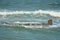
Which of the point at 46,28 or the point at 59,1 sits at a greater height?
the point at 59,1

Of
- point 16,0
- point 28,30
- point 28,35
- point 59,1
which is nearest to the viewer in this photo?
point 28,35

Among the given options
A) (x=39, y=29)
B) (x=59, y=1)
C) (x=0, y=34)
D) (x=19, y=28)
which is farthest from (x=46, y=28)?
(x=59, y=1)

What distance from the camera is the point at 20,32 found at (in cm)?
1648

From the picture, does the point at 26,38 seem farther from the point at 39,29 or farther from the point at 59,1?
the point at 59,1

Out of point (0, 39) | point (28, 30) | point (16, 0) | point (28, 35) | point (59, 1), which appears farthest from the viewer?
point (16, 0)

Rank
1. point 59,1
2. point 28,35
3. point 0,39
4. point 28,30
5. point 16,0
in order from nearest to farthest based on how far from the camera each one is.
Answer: point 0,39 → point 28,35 → point 28,30 → point 59,1 → point 16,0

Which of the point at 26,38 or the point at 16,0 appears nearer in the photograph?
the point at 26,38

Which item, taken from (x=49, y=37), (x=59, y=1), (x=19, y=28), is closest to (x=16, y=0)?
(x=59, y=1)

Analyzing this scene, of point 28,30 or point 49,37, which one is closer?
point 49,37

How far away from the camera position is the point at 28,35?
1555cm

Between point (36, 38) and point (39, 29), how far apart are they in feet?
7.65

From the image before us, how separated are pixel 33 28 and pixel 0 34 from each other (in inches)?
110

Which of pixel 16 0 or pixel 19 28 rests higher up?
pixel 16 0

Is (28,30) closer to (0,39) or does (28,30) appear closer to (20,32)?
(20,32)
